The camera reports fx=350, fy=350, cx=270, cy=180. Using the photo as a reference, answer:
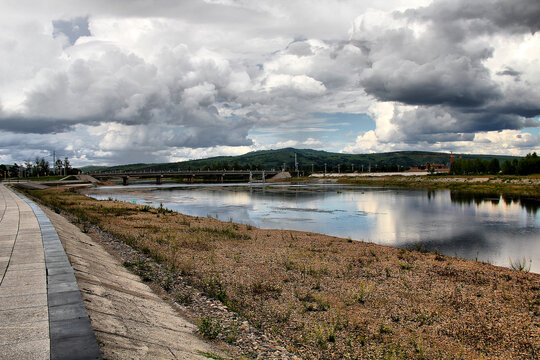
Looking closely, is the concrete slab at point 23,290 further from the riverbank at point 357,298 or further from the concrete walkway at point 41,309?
the riverbank at point 357,298

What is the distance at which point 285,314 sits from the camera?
11148 mm

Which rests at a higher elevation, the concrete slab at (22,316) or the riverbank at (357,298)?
the concrete slab at (22,316)

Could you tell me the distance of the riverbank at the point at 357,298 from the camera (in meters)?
9.52

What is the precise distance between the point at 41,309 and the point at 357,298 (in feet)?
32.8

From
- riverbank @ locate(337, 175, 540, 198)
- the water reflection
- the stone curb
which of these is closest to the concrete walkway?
the stone curb

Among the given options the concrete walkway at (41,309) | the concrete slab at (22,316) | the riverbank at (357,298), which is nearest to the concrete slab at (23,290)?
the concrete walkway at (41,309)

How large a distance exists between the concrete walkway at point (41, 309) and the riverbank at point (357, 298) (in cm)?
334

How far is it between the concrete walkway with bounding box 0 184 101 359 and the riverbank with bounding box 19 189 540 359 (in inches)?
131

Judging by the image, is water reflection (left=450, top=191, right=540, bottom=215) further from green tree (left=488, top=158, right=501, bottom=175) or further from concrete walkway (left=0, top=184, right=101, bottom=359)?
green tree (left=488, top=158, right=501, bottom=175)

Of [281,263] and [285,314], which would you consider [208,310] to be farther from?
[281,263]

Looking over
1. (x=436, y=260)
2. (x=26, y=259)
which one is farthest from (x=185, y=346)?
(x=436, y=260)

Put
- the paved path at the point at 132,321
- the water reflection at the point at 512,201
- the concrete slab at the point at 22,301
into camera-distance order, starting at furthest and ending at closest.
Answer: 1. the water reflection at the point at 512,201
2. the concrete slab at the point at 22,301
3. the paved path at the point at 132,321

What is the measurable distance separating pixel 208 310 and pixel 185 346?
11.9 ft

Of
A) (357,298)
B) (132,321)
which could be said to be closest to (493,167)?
(357,298)
